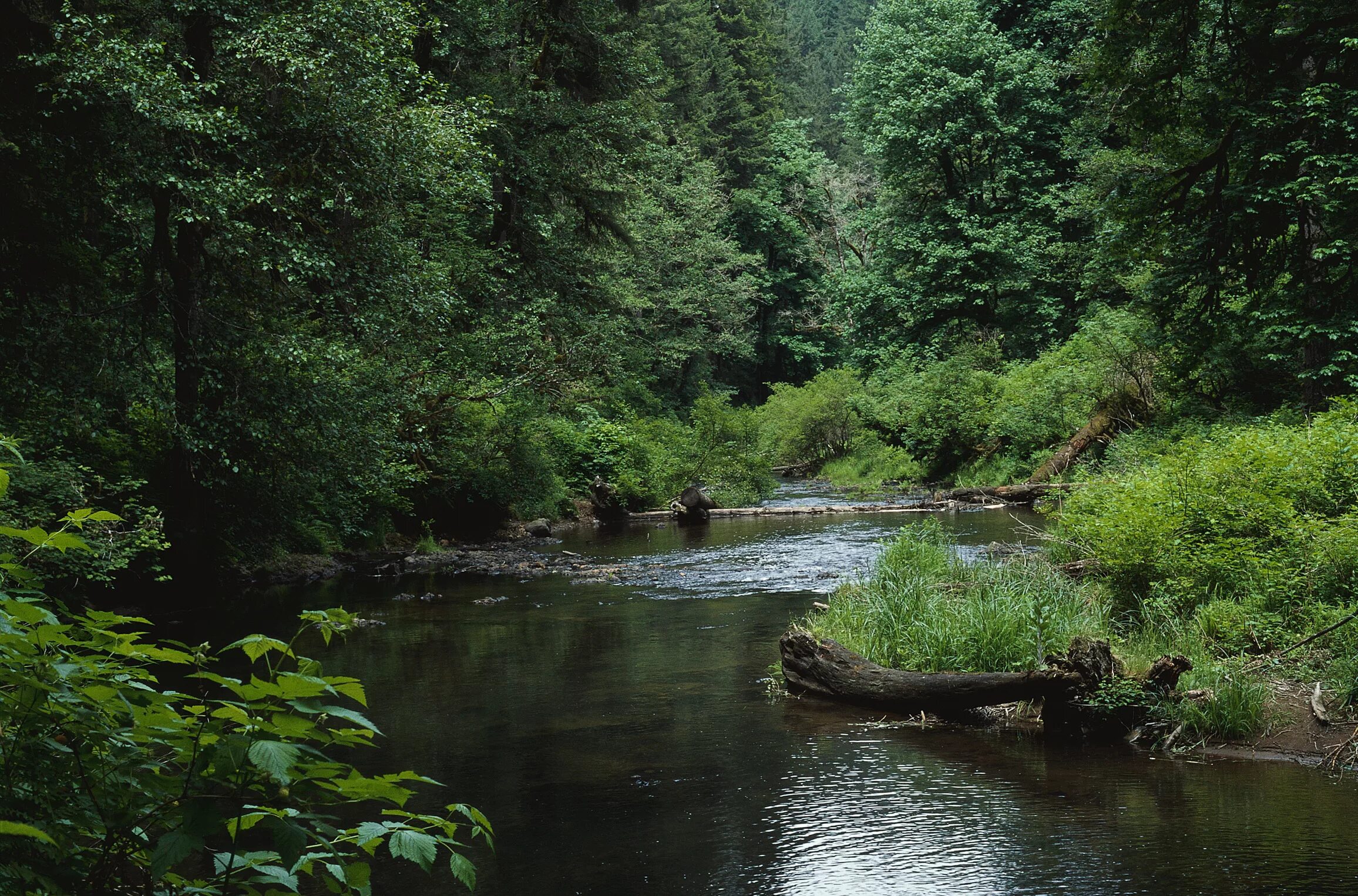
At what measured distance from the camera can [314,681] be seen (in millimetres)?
2117

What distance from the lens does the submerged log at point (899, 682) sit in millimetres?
7578

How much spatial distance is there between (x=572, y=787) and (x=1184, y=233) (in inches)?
460

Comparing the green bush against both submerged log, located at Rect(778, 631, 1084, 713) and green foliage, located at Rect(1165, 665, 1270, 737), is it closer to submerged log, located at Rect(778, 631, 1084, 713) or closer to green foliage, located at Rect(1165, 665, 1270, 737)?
submerged log, located at Rect(778, 631, 1084, 713)

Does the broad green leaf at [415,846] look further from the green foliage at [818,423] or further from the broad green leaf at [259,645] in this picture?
the green foliage at [818,423]

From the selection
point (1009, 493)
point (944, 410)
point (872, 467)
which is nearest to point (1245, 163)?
point (1009, 493)

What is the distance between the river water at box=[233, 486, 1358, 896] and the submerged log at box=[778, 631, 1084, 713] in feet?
0.67

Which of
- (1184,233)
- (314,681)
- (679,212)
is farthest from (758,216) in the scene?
(314,681)

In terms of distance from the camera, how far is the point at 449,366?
63.0ft

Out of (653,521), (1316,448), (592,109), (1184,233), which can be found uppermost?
(592,109)

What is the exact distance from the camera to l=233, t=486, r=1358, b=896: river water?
5430mm

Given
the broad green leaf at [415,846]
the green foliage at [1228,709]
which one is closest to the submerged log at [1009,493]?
the green foliage at [1228,709]

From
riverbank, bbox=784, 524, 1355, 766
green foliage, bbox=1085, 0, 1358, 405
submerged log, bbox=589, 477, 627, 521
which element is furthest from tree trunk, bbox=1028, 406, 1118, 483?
riverbank, bbox=784, 524, 1355, 766

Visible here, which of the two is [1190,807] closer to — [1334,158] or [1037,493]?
[1334,158]

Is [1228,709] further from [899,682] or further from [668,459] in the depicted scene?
[668,459]
